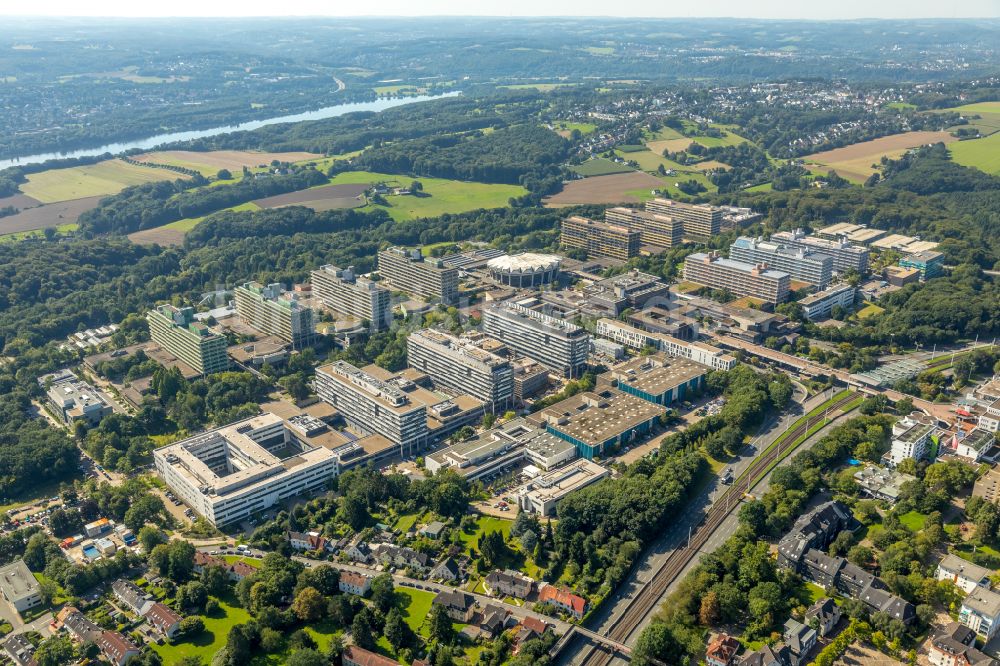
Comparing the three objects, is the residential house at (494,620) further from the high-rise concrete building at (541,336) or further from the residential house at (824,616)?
the high-rise concrete building at (541,336)

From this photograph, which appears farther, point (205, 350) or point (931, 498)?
point (205, 350)

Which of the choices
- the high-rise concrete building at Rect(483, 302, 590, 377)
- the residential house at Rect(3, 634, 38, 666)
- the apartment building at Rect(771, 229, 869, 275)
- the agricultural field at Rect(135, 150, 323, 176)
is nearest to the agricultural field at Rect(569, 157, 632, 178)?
Result: the agricultural field at Rect(135, 150, 323, 176)

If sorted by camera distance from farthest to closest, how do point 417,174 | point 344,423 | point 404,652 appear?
point 417,174 < point 344,423 < point 404,652

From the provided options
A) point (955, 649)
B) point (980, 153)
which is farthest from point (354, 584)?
point (980, 153)

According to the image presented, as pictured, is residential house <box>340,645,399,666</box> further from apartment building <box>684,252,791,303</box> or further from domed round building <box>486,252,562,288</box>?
apartment building <box>684,252,791,303</box>

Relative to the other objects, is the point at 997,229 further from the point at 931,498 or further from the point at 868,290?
the point at 931,498

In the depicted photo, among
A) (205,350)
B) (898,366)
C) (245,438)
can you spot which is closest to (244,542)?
(245,438)
